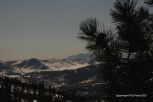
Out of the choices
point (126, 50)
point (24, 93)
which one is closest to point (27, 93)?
point (24, 93)

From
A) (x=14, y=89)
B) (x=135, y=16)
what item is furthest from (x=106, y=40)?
(x=14, y=89)

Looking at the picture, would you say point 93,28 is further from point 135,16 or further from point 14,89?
point 14,89

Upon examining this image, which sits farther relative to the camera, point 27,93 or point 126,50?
point 126,50

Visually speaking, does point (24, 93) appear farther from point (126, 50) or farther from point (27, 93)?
point (126, 50)

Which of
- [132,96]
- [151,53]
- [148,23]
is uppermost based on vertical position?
[148,23]

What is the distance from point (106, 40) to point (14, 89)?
11.2 feet

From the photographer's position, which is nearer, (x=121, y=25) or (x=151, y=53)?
(x=151, y=53)

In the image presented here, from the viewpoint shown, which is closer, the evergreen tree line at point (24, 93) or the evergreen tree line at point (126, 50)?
the evergreen tree line at point (24, 93)

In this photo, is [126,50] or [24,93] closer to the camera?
[24,93]

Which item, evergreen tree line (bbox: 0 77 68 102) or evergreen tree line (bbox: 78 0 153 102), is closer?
evergreen tree line (bbox: 0 77 68 102)

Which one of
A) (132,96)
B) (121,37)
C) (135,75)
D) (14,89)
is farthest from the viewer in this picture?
(121,37)

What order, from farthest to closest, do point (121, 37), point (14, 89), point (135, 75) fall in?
point (121, 37)
point (135, 75)
point (14, 89)

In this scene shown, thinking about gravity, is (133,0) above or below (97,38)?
above

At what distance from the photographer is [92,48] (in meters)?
11.2
